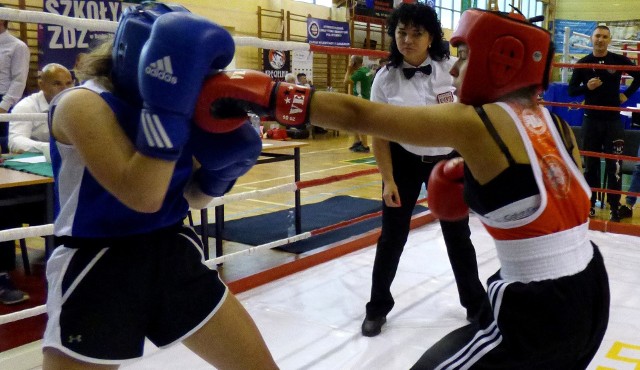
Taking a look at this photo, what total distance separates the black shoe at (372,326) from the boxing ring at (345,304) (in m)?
0.03

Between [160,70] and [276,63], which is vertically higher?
[276,63]

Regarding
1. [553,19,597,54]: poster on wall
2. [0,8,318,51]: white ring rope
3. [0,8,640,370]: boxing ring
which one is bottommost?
[0,8,640,370]: boxing ring

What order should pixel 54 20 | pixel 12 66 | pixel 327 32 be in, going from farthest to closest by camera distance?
pixel 327 32 < pixel 12 66 < pixel 54 20

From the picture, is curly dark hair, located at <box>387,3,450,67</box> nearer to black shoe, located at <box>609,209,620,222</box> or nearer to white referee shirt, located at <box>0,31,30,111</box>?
white referee shirt, located at <box>0,31,30,111</box>

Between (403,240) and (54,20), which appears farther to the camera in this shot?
(403,240)

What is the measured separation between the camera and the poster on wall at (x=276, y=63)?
32.2ft

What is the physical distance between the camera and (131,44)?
0.98 meters

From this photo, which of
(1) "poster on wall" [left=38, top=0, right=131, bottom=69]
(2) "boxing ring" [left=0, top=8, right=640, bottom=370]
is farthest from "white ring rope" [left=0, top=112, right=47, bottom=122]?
(1) "poster on wall" [left=38, top=0, right=131, bottom=69]

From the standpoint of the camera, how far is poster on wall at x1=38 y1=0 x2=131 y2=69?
623 centimetres

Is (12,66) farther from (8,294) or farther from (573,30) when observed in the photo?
(573,30)

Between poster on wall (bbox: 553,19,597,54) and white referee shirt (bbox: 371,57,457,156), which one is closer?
white referee shirt (bbox: 371,57,457,156)

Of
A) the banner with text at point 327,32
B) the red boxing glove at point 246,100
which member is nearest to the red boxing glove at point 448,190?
the red boxing glove at point 246,100

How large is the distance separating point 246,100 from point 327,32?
1005 cm

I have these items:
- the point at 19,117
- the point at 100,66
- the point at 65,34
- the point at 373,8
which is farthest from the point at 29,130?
the point at 373,8
